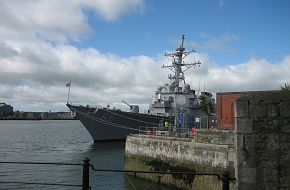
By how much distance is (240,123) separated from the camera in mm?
6031

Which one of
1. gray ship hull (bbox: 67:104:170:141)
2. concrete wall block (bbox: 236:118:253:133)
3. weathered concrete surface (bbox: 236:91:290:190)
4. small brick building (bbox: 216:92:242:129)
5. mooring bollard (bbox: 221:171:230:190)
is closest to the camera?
mooring bollard (bbox: 221:171:230:190)

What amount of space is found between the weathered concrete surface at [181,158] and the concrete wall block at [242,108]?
8.54m

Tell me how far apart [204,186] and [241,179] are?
32.8ft

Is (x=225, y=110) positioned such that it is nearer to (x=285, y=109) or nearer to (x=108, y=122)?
(x=285, y=109)

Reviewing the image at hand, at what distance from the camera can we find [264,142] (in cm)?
593

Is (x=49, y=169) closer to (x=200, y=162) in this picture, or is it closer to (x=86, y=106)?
(x=200, y=162)

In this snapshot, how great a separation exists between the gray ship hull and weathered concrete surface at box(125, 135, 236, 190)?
21.6 m

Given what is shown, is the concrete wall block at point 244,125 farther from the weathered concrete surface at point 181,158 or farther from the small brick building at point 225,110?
the small brick building at point 225,110

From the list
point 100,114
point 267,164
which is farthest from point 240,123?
point 100,114

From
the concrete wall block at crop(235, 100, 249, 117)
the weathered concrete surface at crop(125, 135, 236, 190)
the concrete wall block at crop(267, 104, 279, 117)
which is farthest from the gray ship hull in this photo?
the concrete wall block at crop(267, 104, 279, 117)

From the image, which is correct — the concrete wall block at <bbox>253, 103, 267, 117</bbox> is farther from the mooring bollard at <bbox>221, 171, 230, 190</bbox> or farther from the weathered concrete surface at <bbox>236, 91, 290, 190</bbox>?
the mooring bollard at <bbox>221, 171, 230, 190</bbox>

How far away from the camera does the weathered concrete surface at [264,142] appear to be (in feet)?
19.2

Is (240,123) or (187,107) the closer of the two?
(240,123)

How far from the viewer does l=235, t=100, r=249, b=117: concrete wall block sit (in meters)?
6.04
